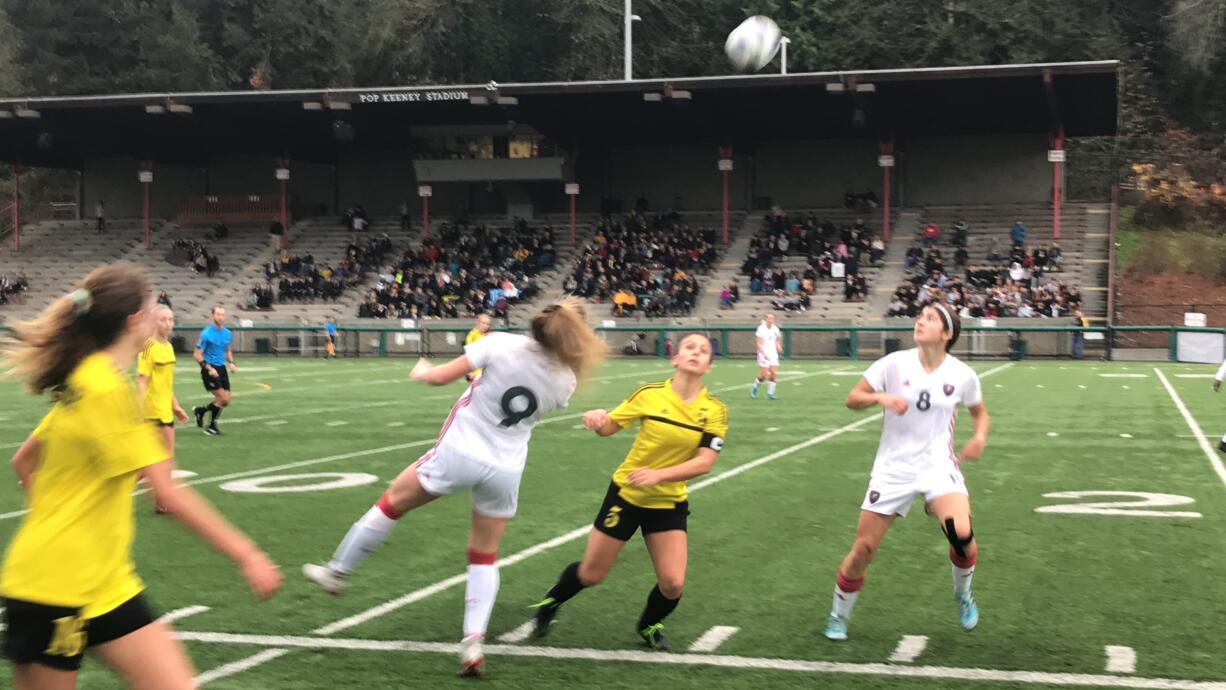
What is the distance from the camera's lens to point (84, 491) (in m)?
3.61

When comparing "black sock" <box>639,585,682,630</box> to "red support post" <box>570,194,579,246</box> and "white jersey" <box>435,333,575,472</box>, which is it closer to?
"white jersey" <box>435,333,575,472</box>

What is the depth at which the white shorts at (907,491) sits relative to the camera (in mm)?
6496

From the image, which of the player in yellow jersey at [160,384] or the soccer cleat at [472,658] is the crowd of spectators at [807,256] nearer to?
the player in yellow jersey at [160,384]

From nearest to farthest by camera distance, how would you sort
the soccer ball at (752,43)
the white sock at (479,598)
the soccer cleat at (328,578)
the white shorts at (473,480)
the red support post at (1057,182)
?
the white shorts at (473,480) → the white sock at (479,598) → the soccer cleat at (328,578) → the soccer ball at (752,43) → the red support post at (1057,182)

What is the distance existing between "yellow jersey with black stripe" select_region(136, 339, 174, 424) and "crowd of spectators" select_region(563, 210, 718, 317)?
31468 mm

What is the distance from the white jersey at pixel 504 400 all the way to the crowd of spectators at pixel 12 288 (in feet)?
165

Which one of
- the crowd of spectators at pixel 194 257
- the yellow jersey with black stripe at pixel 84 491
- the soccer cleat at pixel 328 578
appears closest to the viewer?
the yellow jersey with black stripe at pixel 84 491

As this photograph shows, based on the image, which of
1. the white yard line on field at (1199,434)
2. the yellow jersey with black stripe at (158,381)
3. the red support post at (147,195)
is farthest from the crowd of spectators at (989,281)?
the red support post at (147,195)

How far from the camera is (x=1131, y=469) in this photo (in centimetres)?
1371

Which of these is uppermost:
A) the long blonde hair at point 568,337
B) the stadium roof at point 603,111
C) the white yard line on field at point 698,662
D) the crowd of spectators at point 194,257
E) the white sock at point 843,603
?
the stadium roof at point 603,111

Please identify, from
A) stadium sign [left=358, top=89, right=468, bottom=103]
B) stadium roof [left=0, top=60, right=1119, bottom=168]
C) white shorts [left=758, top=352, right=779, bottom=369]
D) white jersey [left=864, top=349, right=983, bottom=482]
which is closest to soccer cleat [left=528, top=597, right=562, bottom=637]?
white jersey [left=864, top=349, right=983, bottom=482]

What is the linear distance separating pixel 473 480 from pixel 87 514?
2.41 meters

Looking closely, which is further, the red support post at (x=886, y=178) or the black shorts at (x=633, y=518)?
the red support post at (x=886, y=178)

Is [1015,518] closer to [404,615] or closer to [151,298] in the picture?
[404,615]
